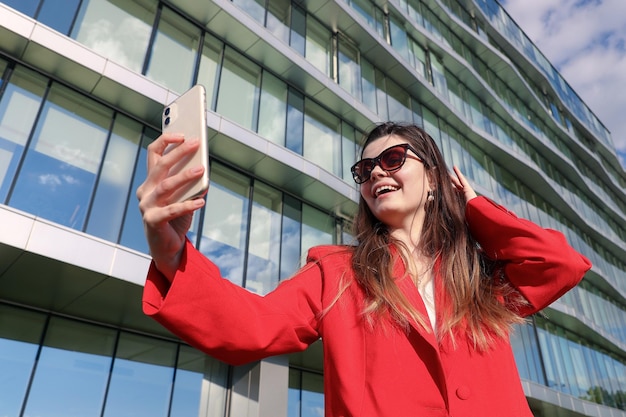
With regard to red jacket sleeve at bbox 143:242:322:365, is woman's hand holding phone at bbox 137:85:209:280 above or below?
above

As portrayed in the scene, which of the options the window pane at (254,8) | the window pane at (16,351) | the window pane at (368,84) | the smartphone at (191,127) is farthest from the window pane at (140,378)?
the window pane at (368,84)

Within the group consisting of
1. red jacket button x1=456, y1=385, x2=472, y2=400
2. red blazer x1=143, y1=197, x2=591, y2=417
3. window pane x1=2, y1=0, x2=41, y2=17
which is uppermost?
window pane x1=2, y1=0, x2=41, y2=17

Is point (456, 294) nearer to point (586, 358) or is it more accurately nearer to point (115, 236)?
point (115, 236)

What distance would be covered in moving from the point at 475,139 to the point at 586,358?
10074mm

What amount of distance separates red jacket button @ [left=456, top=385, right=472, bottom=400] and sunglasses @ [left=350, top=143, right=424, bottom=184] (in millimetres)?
815

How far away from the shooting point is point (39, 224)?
6832mm

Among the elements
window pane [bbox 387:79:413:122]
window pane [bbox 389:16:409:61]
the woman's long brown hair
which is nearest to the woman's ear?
the woman's long brown hair

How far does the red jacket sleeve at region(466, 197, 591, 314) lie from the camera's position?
1479mm

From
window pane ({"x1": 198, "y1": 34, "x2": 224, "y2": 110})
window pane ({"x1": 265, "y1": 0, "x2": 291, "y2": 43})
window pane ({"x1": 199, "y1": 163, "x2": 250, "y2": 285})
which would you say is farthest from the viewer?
window pane ({"x1": 265, "y1": 0, "x2": 291, "y2": 43})

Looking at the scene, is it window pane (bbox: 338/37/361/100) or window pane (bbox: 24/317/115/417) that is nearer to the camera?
window pane (bbox: 24/317/115/417)

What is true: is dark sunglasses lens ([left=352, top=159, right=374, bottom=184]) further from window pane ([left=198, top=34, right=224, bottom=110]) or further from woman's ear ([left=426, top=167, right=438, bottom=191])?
window pane ([left=198, top=34, right=224, bottom=110])

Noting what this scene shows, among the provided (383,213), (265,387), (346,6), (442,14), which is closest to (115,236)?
(265,387)

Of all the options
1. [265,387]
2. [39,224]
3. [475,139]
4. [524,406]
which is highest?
[475,139]

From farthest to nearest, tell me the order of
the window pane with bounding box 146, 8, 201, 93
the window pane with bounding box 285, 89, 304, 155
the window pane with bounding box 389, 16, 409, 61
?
the window pane with bounding box 389, 16, 409, 61
the window pane with bounding box 285, 89, 304, 155
the window pane with bounding box 146, 8, 201, 93
